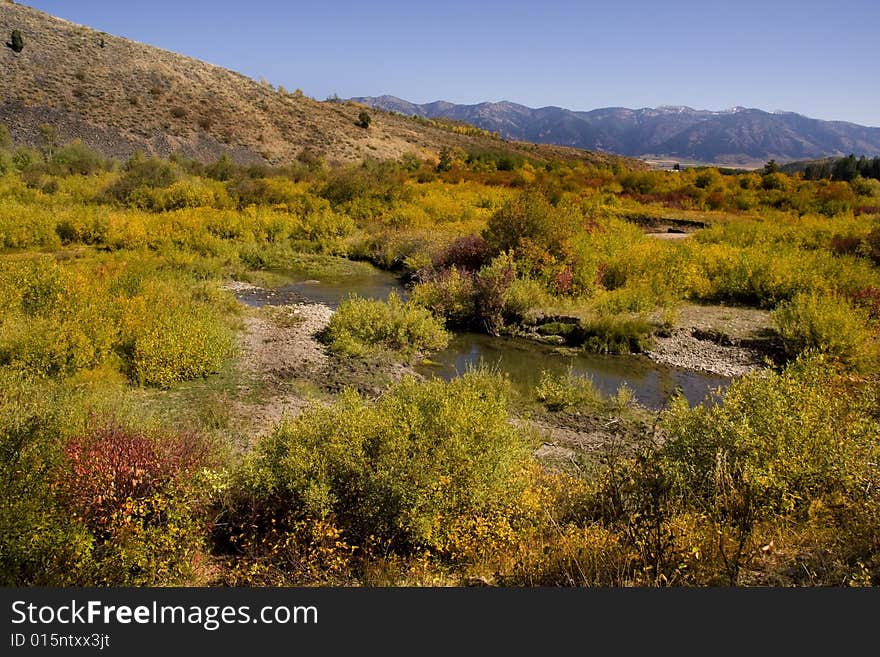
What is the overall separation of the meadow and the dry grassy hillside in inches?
966

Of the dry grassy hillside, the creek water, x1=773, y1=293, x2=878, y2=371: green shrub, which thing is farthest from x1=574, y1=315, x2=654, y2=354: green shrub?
the dry grassy hillside

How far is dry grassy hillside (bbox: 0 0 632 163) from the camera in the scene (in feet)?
A: 138

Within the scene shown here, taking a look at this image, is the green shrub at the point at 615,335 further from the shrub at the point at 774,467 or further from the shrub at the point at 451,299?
the shrub at the point at 774,467

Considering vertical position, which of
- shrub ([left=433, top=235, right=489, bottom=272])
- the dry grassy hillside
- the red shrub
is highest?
the dry grassy hillside

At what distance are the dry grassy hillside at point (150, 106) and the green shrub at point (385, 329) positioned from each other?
35.7 metres

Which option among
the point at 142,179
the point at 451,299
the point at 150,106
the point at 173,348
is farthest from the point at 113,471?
the point at 150,106

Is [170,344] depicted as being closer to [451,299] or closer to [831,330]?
[451,299]

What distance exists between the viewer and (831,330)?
499 inches

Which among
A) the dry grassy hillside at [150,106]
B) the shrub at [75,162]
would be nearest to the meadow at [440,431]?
the shrub at [75,162]

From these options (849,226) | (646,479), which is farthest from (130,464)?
(849,226)

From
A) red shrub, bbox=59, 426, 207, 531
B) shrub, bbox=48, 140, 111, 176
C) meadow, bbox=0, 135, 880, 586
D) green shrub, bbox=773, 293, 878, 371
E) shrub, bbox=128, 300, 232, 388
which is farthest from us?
shrub, bbox=48, 140, 111, 176

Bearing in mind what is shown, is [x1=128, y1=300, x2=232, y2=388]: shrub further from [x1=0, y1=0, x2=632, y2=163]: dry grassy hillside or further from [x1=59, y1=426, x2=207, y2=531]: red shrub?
[x1=0, y1=0, x2=632, y2=163]: dry grassy hillside

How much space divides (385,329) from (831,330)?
998 cm

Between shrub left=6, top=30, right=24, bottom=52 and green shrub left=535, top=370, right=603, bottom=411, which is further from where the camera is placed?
shrub left=6, top=30, right=24, bottom=52
